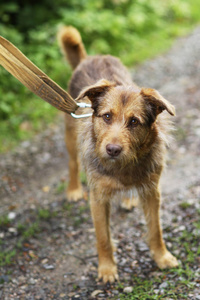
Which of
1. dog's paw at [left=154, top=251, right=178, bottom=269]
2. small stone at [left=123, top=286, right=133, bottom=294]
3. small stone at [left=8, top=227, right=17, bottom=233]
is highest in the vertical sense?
small stone at [left=8, top=227, right=17, bottom=233]

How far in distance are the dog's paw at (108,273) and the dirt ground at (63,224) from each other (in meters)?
0.08

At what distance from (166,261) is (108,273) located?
0.63 metres

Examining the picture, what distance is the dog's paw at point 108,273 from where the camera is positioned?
13.2 ft

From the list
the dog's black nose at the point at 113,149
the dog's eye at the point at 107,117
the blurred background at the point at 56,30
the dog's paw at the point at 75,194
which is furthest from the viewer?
the blurred background at the point at 56,30

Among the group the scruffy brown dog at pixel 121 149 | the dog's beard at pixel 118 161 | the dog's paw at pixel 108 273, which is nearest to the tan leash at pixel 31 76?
the scruffy brown dog at pixel 121 149

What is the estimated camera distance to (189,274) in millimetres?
3893

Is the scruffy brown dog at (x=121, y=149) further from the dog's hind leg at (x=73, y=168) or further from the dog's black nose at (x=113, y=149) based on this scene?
the dog's hind leg at (x=73, y=168)

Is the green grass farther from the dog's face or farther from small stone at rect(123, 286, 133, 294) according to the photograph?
the dog's face

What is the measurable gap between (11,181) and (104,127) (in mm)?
2932

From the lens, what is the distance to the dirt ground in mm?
4023

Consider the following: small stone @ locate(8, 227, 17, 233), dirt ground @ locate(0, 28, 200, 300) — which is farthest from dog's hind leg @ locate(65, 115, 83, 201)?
small stone @ locate(8, 227, 17, 233)

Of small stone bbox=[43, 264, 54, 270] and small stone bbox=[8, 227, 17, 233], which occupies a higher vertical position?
small stone bbox=[8, 227, 17, 233]

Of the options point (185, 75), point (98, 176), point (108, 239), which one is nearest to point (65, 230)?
point (108, 239)

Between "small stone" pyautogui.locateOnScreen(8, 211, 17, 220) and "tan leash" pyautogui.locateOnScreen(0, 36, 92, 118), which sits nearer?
"tan leash" pyautogui.locateOnScreen(0, 36, 92, 118)
